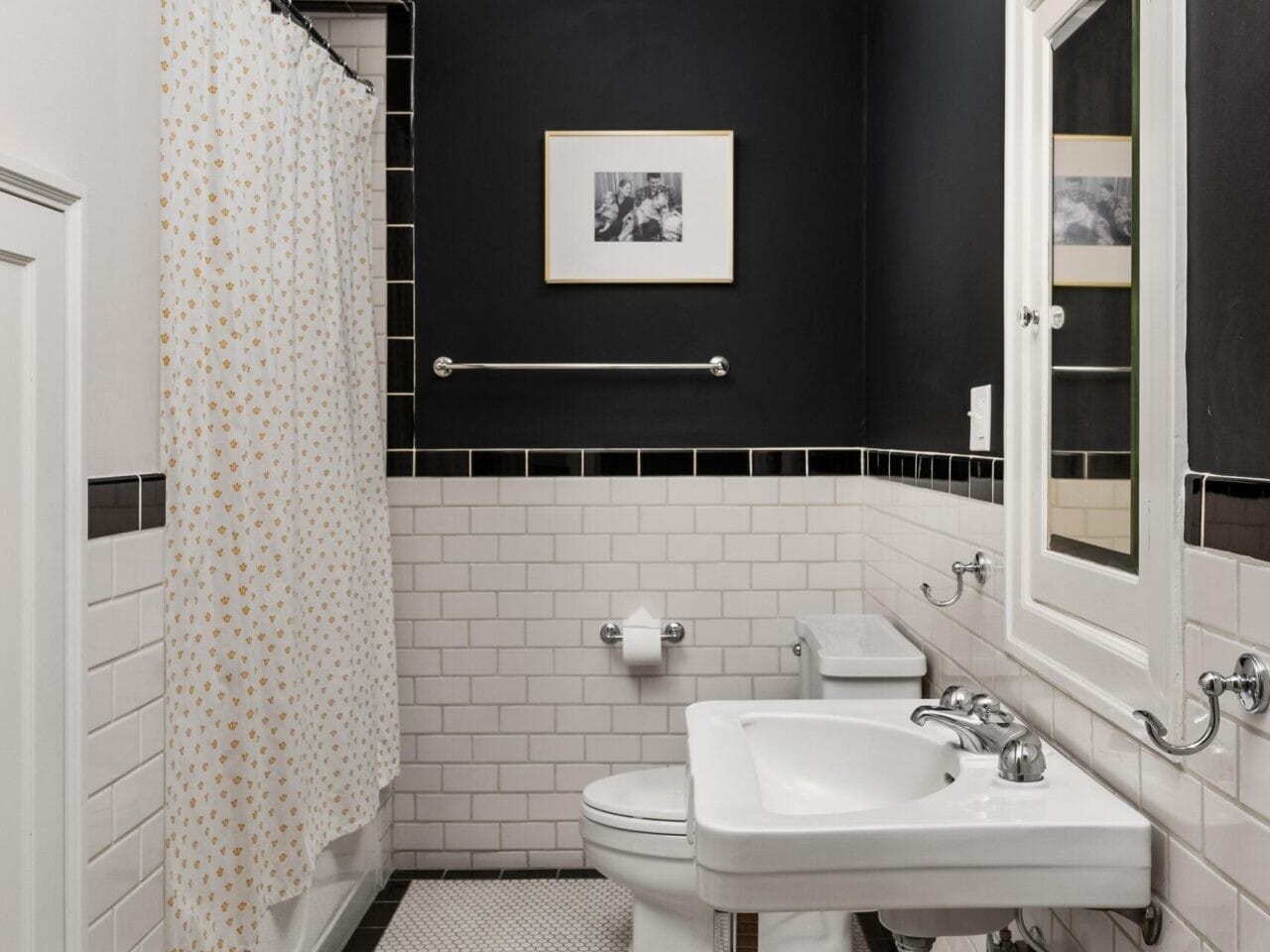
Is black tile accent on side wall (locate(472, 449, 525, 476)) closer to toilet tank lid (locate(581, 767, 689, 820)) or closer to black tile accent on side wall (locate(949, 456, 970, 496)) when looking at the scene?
toilet tank lid (locate(581, 767, 689, 820))

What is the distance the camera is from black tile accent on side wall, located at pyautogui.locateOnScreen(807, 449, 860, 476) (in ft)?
10.8

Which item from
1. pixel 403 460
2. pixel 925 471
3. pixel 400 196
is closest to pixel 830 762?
pixel 925 471

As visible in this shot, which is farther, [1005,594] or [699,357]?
[699,357]

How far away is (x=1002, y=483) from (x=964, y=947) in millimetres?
974

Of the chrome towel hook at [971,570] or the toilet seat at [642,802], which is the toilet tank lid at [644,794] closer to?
the toilet seat at [642,802]

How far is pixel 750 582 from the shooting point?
3.29 metres

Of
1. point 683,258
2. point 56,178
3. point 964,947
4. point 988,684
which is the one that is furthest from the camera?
point 683,258

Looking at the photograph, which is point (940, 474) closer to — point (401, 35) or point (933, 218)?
point (933, 218)

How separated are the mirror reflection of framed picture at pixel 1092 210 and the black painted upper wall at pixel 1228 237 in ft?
0.65

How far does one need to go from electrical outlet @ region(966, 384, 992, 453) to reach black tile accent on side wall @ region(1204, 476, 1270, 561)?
834 millimetres

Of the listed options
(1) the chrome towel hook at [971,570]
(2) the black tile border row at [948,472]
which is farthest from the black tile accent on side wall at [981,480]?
(1) the chrome towel hook at [971,570]

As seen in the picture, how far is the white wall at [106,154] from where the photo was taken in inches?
60.1

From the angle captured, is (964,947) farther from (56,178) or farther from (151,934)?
(56,178)

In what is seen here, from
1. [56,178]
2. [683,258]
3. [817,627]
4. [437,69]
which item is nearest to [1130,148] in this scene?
[56,178]
